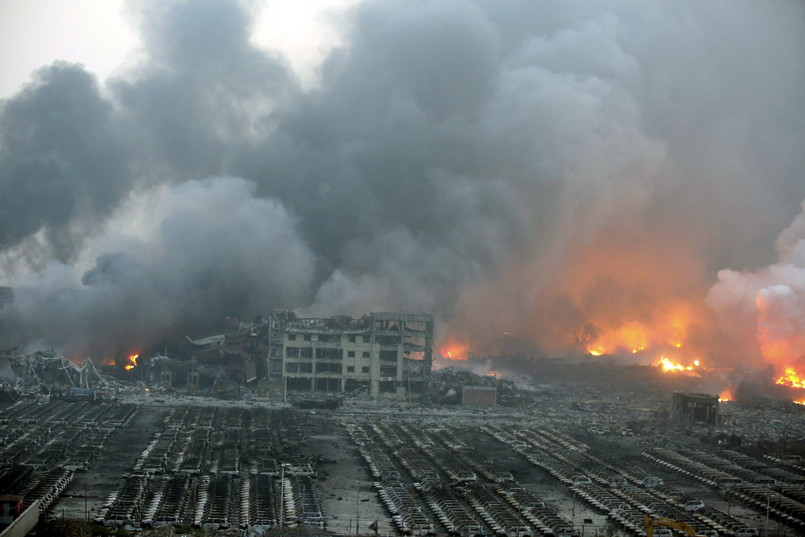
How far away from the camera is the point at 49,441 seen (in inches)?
1278

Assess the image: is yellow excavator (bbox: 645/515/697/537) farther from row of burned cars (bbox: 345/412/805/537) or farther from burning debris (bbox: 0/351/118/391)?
burning debris (bbox: 0/351/118/391)

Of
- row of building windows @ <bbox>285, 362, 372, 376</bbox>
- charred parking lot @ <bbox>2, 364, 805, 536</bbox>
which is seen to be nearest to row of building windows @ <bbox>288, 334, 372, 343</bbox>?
row of building windows @ <bbox>285, 362, 372, 376</bbox>

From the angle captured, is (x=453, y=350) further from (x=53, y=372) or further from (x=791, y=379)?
(x=53, y=372)

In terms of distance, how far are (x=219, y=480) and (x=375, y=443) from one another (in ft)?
25.9

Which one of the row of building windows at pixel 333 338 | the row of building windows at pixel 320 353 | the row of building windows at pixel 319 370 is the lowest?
the row of building windows at pixel 319 370

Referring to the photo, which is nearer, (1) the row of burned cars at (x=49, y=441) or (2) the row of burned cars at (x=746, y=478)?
(1) the row of burned cars at (x=49, y=441)

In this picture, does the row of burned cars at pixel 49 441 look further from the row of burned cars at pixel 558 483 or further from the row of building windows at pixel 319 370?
the row of building windows at pixel 319 370

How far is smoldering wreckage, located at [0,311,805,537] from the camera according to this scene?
81.4 ft

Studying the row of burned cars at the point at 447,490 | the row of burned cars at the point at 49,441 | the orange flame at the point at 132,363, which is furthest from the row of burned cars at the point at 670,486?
the orange flame at the point at 132,363

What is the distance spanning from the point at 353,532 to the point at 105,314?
31.7m

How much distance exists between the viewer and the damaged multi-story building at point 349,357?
160 ft

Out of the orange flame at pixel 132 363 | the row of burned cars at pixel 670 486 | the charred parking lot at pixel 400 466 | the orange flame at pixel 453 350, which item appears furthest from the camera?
the orange flame at pixel 453 350

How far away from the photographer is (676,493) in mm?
28219

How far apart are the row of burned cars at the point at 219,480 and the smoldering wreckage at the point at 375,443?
0.09 m
